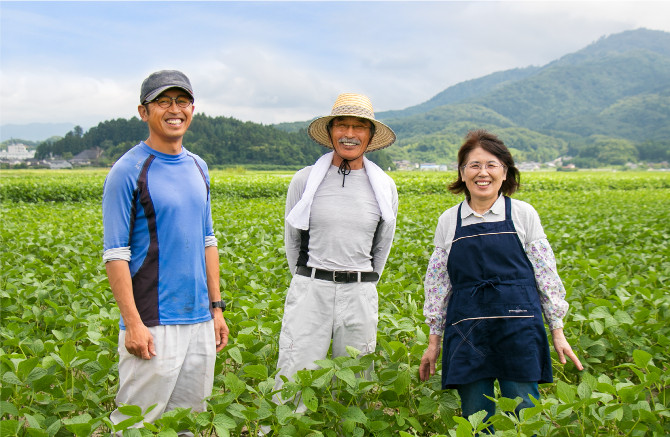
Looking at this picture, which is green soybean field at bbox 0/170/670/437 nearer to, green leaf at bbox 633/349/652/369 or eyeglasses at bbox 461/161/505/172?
green leaf at bbox 633/349/652/369

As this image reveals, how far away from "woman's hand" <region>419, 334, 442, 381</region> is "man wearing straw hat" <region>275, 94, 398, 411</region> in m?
0.28

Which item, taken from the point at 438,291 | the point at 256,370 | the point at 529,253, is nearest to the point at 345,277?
the point at 438,291

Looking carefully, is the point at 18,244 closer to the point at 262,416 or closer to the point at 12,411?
the point at 12,411

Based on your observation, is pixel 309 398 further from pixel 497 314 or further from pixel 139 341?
pixel 497 314

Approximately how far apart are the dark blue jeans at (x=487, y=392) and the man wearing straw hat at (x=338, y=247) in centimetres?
51

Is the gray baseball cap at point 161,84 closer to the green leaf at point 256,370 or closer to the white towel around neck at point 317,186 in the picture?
the white towel around neck at point 317,186

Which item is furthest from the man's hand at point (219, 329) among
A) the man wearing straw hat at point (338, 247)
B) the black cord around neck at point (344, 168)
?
the black cord around neck at point (344, 168)

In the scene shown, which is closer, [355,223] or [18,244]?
[355,223]

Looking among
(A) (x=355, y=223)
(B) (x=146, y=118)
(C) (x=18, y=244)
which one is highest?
(B) (x=146, y=118)

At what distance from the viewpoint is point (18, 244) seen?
692 centimetres

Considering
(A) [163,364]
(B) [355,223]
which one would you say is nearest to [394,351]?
(B) [355,223]

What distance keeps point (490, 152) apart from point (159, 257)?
1.41 metres

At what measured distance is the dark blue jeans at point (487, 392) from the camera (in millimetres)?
2154

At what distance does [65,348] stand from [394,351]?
4.82 ft
